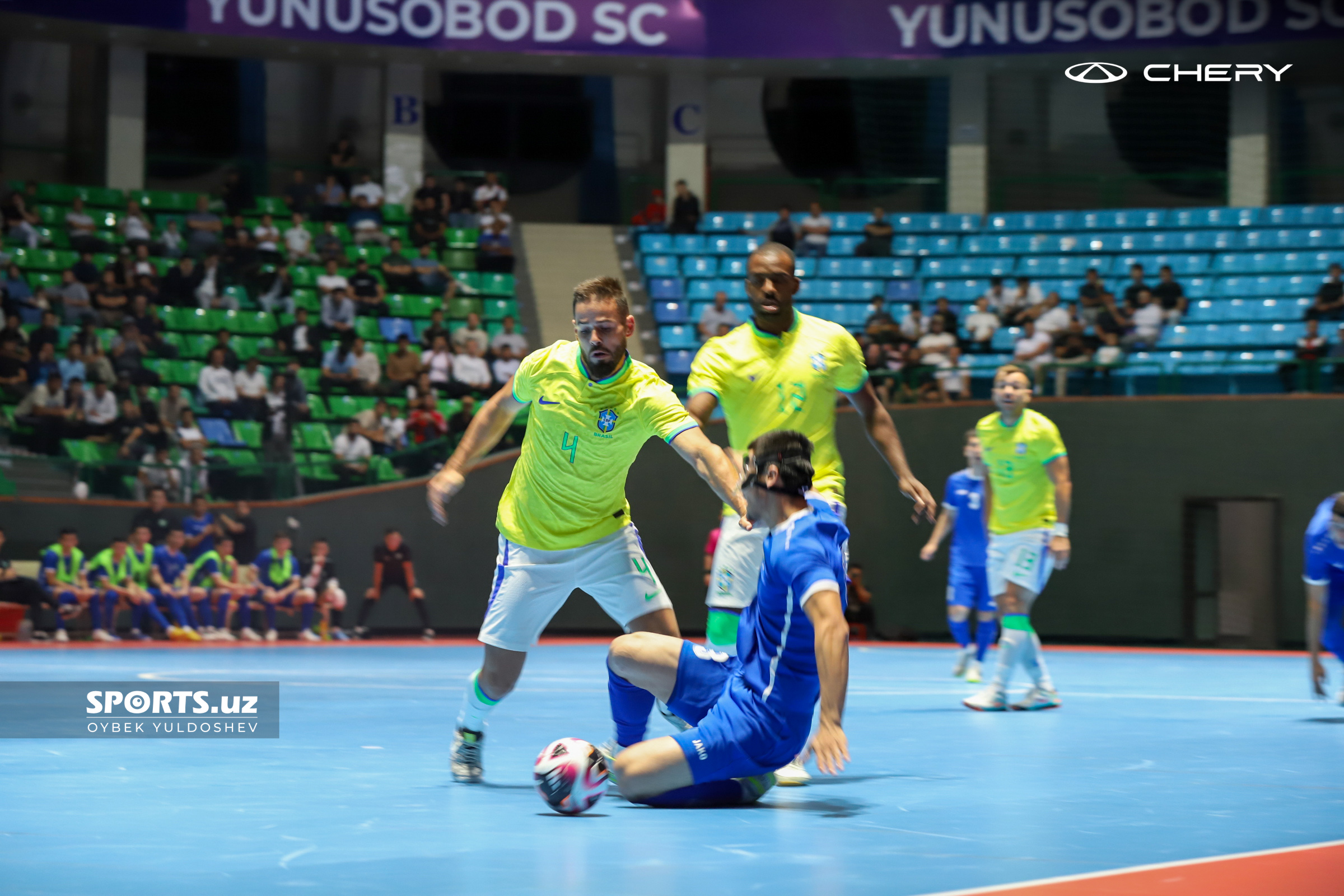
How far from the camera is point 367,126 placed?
88.2 feet

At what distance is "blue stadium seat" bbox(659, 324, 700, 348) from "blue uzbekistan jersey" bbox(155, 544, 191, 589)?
782 centimetres

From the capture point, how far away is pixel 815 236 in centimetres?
2384

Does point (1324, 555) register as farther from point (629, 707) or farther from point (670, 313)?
point (670, 313)

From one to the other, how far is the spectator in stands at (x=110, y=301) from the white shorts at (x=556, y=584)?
15.4 metres

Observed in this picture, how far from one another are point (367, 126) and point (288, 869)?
23.9 meters

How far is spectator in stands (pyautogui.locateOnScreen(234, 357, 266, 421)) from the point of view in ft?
63.1

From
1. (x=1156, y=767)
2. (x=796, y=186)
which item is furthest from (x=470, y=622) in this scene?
(x=1156, y=767)

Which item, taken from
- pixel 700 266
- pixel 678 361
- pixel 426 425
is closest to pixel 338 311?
pixel 426 425

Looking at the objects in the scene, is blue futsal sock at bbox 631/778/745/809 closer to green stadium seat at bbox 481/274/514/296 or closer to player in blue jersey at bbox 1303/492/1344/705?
player in blue jersey at bbox 1303/492/1344/705

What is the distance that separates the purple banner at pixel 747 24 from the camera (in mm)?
23078

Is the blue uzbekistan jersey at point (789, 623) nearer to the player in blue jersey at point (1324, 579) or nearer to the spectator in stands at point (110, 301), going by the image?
the player in blue jersey at point (1324, 579)

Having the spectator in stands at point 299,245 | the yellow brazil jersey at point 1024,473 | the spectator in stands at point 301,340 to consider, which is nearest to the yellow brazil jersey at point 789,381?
the yellow brazil jersey at point 1024,473

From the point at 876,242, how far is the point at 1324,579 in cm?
1473

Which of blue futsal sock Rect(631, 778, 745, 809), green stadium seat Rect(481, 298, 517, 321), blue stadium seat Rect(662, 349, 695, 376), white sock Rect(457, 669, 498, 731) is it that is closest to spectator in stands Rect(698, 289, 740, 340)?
blue stadium seat Rect(662, 349, 695, 376)
